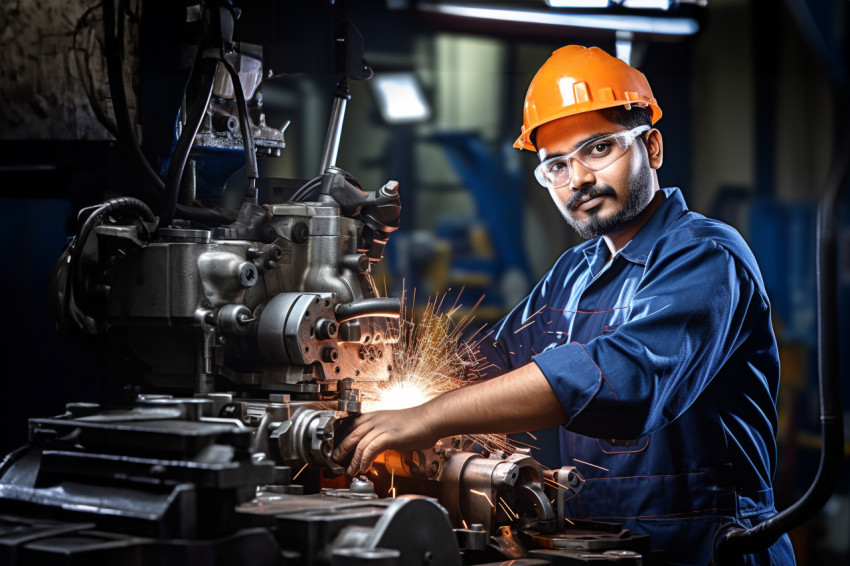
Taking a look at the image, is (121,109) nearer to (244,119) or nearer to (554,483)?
(244,119)

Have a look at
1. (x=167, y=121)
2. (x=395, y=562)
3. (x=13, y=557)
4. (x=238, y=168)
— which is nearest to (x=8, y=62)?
(x=167, y=121)

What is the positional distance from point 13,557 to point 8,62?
1.85m

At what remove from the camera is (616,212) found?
2.92m

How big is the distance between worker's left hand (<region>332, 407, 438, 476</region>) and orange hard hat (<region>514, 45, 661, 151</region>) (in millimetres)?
1076

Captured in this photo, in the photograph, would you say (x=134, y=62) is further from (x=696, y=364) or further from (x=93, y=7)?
(x=696, y=364)

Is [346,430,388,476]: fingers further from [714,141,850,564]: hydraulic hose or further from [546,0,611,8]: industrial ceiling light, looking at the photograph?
[546,0,611,8]: industrial ceiling light

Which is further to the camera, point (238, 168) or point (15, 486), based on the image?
point (238, 168)

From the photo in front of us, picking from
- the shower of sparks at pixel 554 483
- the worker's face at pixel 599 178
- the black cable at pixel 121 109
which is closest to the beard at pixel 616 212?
the worker's face at pixel 599 178

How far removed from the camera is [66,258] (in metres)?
2.53

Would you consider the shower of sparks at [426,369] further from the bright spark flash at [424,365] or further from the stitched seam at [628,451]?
the stitched seam at [628,451]

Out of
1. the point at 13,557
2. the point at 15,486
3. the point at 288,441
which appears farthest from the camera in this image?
the point at 288,441

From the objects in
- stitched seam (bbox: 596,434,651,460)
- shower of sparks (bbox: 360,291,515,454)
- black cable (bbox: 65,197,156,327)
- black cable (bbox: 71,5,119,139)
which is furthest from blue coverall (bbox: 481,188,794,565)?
black cable (bbox: 71,5,119,139)

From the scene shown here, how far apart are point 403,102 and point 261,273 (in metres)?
3.50

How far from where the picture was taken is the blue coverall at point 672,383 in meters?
2.31
